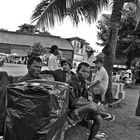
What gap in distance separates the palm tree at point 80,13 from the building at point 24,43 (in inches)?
1553

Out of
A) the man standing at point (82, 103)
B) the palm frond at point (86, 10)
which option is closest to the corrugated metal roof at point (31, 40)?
the palm frond at point (86, 10)

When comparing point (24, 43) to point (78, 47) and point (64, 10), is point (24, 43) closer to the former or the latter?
point (78, 47)

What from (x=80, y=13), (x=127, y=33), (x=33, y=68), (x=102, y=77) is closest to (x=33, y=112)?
(x=33, y=68)

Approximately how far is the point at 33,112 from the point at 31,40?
4851cm

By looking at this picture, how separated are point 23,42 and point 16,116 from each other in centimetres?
4783

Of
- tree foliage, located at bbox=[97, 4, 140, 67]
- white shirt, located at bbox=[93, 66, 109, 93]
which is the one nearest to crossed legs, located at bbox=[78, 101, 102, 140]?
white shirt, located at bbox=[93, 66, 109, 93]

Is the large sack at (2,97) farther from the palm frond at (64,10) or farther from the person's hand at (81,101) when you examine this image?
the palm frond at (64,10)

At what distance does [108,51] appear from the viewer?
7148 mm

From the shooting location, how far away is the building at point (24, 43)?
4756 centimetres

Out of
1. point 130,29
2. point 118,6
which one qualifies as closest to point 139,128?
point 118,6

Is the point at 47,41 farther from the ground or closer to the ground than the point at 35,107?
farther from the ground

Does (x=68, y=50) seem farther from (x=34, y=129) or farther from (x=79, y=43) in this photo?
(x=34, y=129)

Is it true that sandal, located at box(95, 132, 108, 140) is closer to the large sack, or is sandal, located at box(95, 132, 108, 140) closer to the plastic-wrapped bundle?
the plastic-wrapped bundle

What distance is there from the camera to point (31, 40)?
49.6 m
